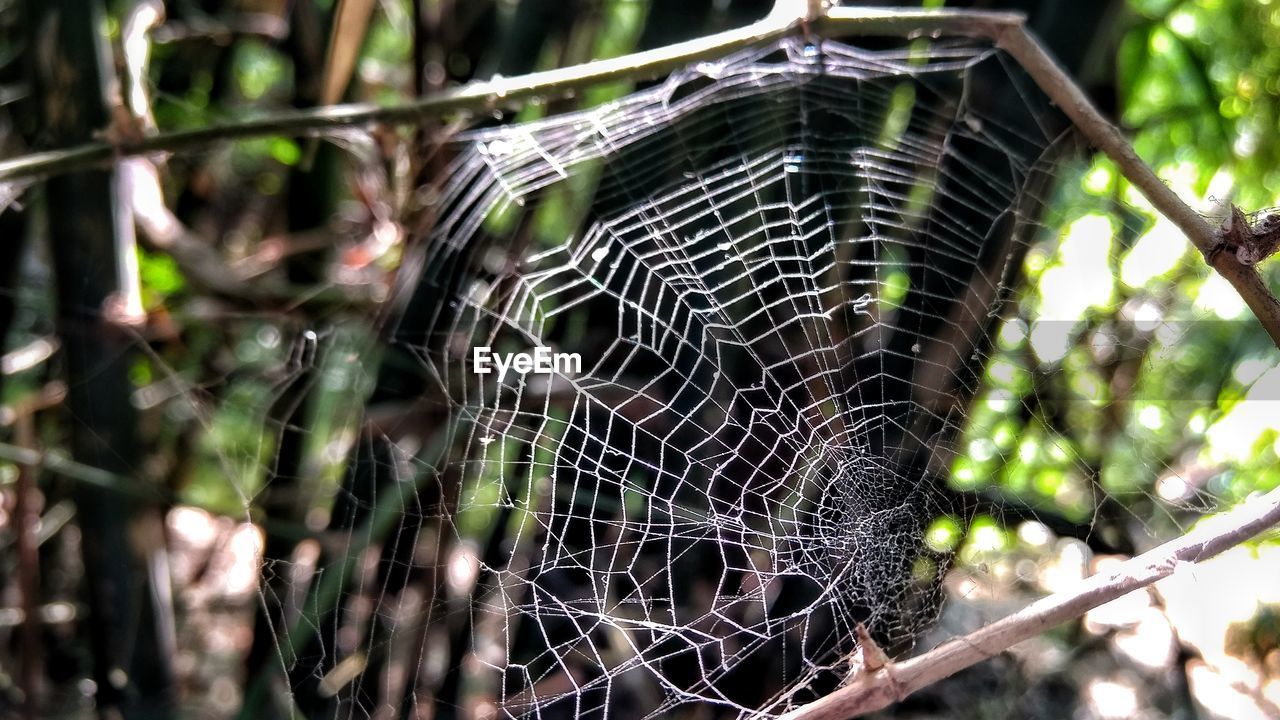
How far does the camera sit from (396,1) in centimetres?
98

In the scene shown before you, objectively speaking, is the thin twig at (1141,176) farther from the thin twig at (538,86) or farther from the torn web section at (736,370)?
the torn web section at (736,370)

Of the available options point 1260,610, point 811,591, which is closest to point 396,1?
point 811,591

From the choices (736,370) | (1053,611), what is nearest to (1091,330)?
(736,370)

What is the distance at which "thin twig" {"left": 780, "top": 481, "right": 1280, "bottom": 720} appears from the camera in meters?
0.34

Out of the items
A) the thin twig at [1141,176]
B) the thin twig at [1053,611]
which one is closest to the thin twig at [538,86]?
the thin twig at [1141,176]

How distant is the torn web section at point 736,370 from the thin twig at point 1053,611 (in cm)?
25

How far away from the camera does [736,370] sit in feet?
2.25

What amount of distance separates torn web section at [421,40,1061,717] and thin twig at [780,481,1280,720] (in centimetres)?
25

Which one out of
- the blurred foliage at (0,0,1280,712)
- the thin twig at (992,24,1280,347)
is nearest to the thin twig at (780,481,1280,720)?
the thin twig at (992,24,1280,347)

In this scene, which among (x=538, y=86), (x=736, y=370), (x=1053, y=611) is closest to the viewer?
(x=1053, y=611)

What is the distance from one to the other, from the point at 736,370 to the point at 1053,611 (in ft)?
1.21

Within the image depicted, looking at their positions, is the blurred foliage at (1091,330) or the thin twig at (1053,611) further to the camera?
the blurred foliage at (1091,330)

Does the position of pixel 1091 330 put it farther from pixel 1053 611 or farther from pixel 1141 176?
pixel 1053 611

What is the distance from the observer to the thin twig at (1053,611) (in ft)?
1.10
